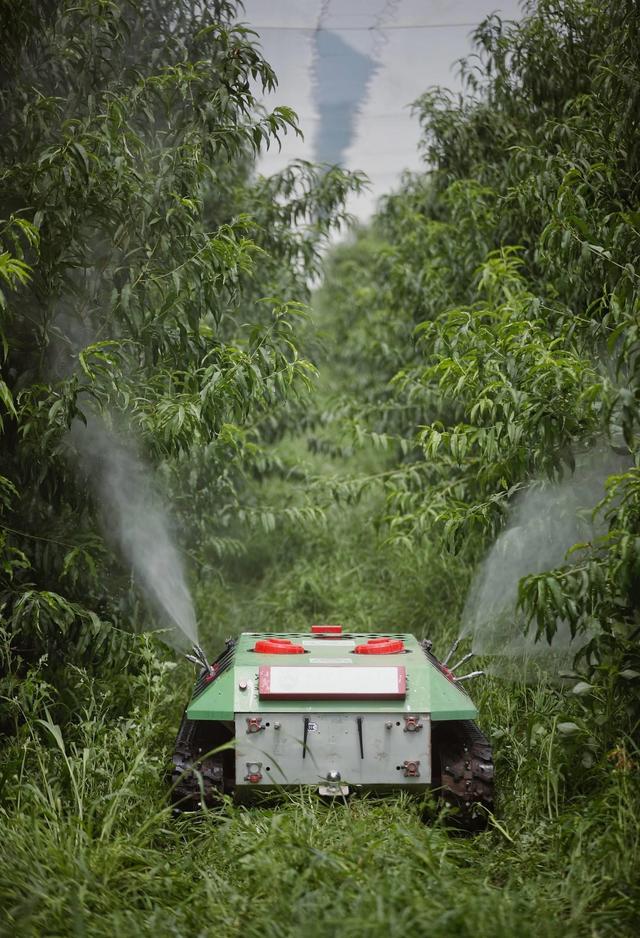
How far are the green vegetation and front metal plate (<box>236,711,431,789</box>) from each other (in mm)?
175

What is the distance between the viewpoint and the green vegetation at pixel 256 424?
3436mm

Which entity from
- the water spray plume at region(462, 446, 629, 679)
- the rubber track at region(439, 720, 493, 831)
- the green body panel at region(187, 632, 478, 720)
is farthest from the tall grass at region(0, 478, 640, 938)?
the water spray plume at region(462, 446, 629, 679)

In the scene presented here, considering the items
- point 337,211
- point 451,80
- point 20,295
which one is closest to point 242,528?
point 337,211

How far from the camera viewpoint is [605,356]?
505 centimetres

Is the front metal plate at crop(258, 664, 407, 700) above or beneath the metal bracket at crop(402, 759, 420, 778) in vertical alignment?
above

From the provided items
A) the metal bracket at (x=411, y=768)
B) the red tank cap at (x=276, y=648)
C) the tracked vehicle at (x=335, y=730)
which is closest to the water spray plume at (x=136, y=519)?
the red tank cap at (x=276, y=648)

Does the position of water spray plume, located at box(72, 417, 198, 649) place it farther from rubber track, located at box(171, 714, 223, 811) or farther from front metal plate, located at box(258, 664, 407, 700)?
front metal plate, located at box(258, 664, 407, 700)

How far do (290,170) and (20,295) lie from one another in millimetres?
2844

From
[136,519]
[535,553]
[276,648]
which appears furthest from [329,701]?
[136,519]

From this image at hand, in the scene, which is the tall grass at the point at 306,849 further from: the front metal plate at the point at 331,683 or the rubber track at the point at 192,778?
the front metal plate at the point at 331,683

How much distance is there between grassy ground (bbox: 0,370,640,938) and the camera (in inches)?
122

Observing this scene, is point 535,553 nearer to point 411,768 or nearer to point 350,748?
point 411,768

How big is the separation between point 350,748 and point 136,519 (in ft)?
7.84

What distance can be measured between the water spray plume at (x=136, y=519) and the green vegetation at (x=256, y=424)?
137 millimetres
